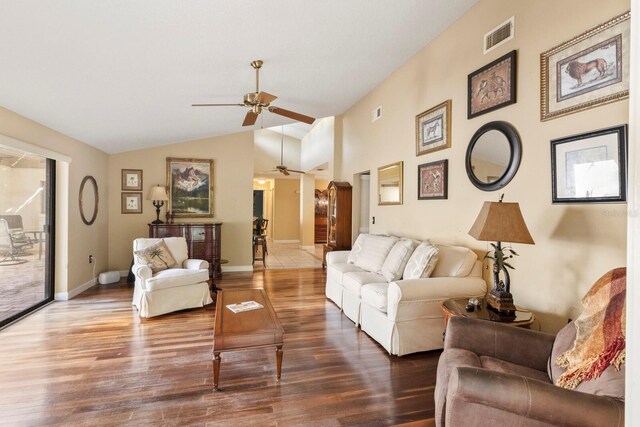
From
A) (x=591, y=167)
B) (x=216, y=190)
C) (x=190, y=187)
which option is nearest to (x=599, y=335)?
(x=591, y=167)

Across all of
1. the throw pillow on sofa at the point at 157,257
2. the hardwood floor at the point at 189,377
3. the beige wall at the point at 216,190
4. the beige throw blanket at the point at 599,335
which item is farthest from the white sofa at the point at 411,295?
the beige wall at the point at 216,190

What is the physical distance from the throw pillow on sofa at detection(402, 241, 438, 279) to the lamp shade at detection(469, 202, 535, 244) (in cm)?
84

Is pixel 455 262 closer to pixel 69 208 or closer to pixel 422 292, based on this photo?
pixel 422 292

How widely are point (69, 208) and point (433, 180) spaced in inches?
197

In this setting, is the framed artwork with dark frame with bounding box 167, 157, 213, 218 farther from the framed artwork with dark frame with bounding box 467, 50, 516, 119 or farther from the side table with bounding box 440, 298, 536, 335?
the side table with bounding box 440, 298, 536, 335

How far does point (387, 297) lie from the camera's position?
295cm

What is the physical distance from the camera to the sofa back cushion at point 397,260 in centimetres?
343

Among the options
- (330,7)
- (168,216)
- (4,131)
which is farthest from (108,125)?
(330,7)

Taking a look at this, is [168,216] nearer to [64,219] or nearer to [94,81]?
[64,219]

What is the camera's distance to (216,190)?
21.8 feet

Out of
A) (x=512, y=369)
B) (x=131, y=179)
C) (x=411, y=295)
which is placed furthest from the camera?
(x=131, y=179)

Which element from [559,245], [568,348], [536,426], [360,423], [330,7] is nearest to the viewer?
[536,426]

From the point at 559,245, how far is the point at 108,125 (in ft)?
17.7

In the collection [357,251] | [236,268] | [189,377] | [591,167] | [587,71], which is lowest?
[189,377]
